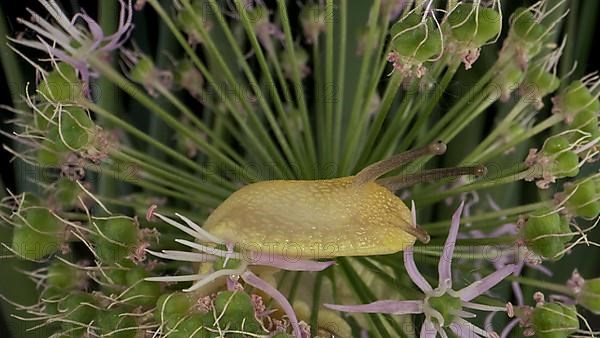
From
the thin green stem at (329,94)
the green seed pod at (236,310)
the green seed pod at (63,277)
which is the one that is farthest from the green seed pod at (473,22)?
the green seed pod at (63,277)

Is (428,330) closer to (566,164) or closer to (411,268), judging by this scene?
(411,268)

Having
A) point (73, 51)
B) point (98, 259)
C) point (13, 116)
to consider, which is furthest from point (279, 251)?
point (13, 116)

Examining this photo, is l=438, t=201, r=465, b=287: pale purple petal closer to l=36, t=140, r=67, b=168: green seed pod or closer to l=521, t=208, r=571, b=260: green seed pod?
l=521, t=208, r=571, b=260: green seed pod

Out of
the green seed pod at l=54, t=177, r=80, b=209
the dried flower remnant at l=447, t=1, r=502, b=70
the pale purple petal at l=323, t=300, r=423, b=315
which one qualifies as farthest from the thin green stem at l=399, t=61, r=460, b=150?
the green seed pod at l=54, t=177, r=80, b=209

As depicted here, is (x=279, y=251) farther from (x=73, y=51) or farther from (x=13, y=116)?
(x=13, y=116)

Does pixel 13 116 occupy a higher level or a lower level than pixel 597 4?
lower

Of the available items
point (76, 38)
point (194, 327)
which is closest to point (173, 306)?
point (194, 327)
